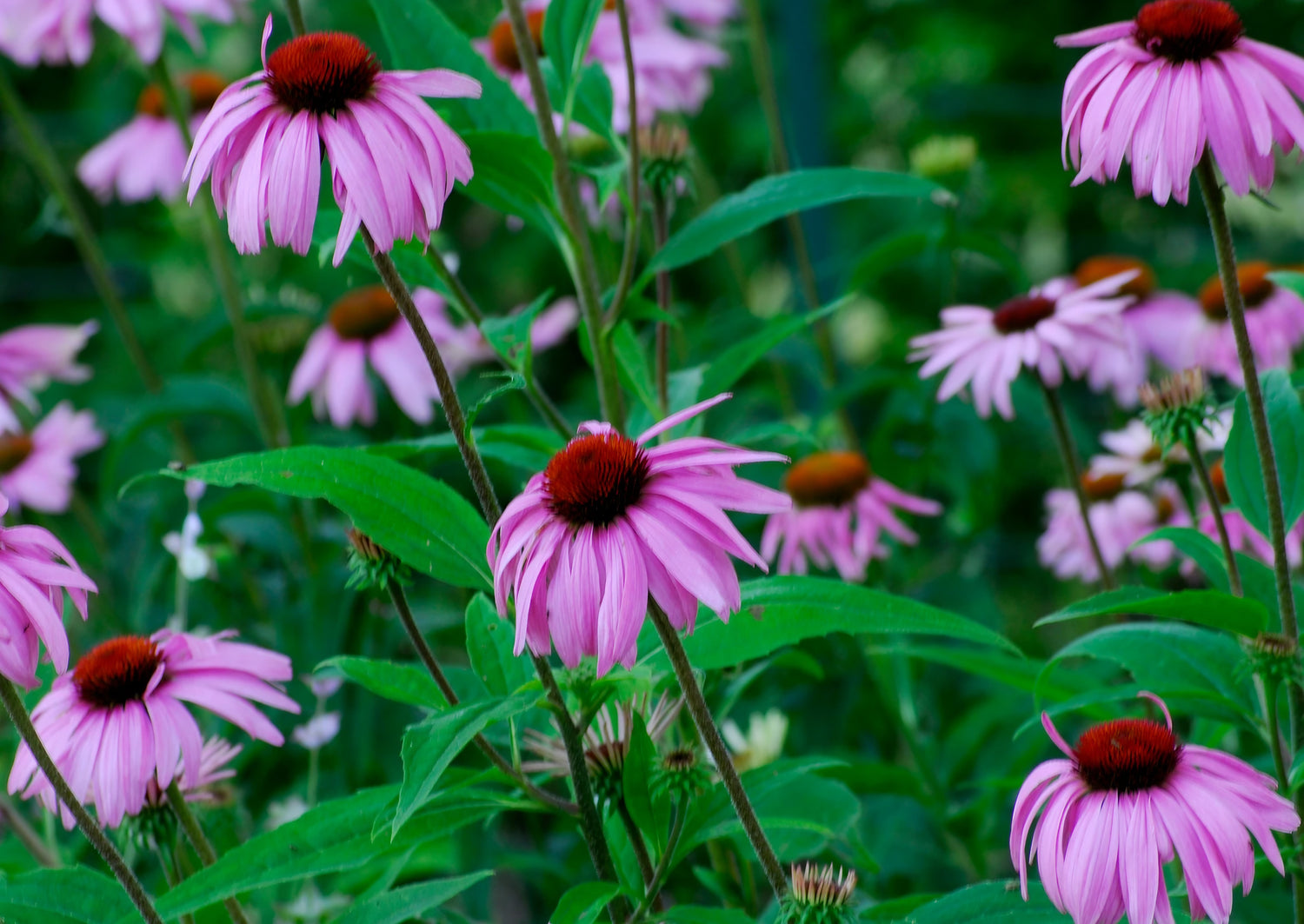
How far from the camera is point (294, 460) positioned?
587mm

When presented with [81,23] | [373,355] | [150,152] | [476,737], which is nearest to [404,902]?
[476,737]

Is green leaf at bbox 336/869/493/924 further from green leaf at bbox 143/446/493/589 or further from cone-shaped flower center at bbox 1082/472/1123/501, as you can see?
cone-shaped flower center at bbox 1082/472/1123/501

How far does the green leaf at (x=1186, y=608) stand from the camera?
62 cm

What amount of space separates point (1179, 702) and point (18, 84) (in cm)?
271

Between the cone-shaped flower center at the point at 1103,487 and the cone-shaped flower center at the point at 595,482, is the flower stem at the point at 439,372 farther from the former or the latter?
the cone-shaped flower center at the point at 1103,487

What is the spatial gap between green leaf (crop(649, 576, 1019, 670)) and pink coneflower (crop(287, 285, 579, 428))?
600mm

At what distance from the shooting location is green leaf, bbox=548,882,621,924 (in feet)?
1.91

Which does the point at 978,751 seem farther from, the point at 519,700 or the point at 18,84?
the point at 18,84

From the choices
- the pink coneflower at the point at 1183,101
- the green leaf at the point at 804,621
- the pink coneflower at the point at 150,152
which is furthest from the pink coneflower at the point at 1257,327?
the pink coneflower at the point at 150,152

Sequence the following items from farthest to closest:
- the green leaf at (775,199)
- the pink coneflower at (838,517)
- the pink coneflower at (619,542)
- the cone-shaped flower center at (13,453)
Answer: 1. the cone-shaped flower center at (13,453)
2. the pink coneflower at (838,517)
3. the green leaf at (775,199)
4. the pink coneflower at (619,542)

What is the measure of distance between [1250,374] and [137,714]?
56cm

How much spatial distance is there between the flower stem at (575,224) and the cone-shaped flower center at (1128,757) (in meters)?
0.35

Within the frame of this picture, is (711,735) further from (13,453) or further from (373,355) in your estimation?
(13,453)

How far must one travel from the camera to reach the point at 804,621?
598mm
